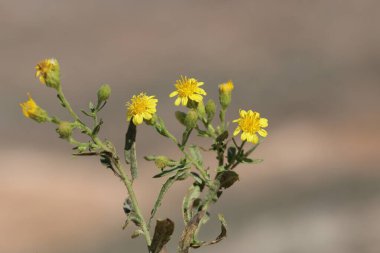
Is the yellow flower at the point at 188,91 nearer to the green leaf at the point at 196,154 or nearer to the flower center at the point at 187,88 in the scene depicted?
the flower center at the point at 187,88

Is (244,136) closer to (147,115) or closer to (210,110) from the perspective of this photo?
(210,110)

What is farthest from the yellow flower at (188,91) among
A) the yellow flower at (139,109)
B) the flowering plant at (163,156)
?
the yellow flower at (139,109)

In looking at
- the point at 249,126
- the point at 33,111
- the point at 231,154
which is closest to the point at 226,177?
the point at 231,154

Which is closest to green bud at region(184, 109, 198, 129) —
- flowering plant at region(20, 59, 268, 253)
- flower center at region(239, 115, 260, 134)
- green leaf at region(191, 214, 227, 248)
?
flowering plant at region(20, 59, 268, 253)

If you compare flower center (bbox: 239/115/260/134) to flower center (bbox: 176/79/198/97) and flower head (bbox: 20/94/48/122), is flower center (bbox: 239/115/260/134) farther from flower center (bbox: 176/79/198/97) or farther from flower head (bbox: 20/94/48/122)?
flower head (bbox: 20/94/48/122)

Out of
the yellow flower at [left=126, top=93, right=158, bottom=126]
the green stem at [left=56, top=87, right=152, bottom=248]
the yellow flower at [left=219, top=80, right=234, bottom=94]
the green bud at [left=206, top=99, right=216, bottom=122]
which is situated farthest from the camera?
the yellow flower at [left=219, top=80, right=234, bottom=94]

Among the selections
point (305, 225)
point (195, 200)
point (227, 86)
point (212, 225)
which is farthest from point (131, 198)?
point (305, 225)

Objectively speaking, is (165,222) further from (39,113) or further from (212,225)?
(212,225)
